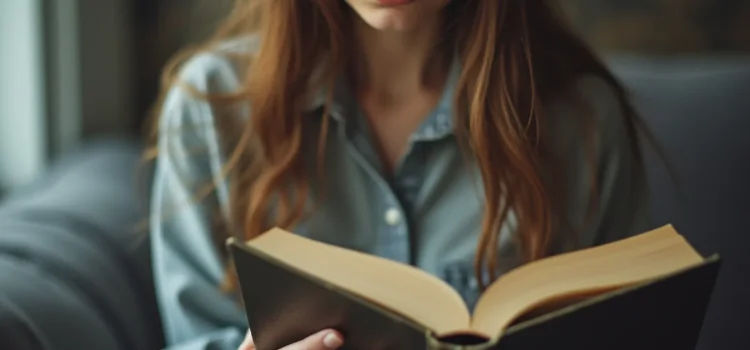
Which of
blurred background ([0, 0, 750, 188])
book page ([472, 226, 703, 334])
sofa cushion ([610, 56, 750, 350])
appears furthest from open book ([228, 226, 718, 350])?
blurred background ([0, 0, 750, 188])

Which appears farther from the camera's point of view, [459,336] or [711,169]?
[711,169]

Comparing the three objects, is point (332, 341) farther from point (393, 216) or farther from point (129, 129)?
point (129, 129)

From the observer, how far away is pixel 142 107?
1.56 metres

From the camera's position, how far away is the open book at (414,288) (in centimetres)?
60

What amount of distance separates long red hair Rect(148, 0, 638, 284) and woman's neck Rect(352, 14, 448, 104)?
2cm

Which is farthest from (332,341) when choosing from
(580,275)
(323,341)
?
(580,275)

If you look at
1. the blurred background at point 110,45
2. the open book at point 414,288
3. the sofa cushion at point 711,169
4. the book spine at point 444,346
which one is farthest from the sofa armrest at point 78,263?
the sofa cushion at point 711,169

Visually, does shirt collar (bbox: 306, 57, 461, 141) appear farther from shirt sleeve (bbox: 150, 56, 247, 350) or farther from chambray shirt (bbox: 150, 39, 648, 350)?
shirt sleeve (bbox: 150, 56, 247, 350)

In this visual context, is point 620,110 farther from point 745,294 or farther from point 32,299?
point 32,299

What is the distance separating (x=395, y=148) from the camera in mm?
964

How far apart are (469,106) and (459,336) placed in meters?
0.34

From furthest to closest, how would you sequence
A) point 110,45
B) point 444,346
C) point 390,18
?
point 110,45 < point 390,18 < point 444,346

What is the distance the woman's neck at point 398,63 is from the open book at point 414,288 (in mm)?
332

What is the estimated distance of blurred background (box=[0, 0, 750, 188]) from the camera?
1.35 metres
